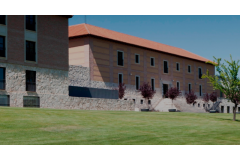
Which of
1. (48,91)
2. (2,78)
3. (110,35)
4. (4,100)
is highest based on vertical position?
(110,35)

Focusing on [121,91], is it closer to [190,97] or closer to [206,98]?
[190,97]

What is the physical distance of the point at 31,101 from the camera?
32.7 m

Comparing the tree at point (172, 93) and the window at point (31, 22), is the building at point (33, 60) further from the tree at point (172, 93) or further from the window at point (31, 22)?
the tree at point (172, 93)

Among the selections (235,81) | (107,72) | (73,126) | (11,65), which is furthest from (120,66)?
(73,126)

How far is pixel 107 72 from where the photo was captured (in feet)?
148

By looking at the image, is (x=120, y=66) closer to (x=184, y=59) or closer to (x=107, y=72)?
(x=107, y=72)

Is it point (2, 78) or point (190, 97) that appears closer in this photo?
point (2, 78)

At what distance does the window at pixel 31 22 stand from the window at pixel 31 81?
418 cm

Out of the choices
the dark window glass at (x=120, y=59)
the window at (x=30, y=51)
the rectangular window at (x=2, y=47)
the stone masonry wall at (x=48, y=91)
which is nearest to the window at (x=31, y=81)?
the stone masonry wall at (x=48, y=91)

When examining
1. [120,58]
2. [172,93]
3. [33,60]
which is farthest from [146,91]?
[33,60]

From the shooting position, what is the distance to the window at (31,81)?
107 ft

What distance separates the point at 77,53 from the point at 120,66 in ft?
21.2

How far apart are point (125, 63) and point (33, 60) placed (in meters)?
17.3

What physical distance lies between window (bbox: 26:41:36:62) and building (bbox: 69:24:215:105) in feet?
21.2
